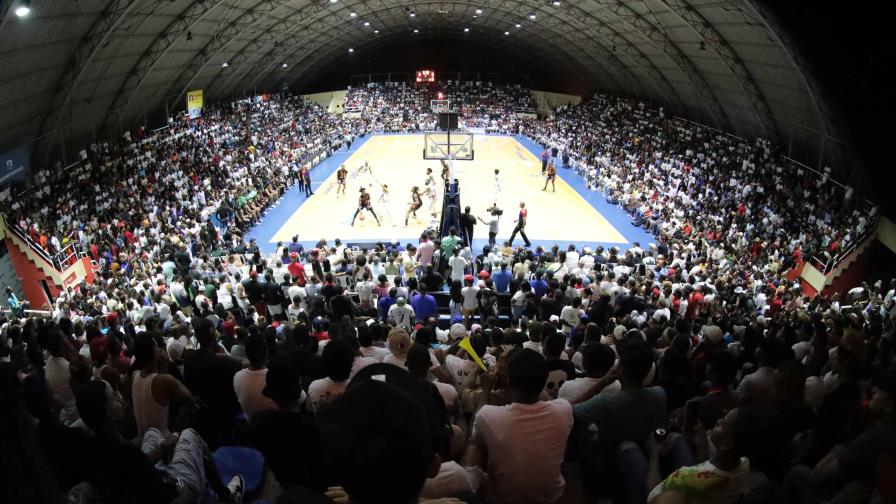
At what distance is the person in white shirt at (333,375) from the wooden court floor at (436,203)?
1656cm

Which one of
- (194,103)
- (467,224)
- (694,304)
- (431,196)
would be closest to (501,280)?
(694,304)

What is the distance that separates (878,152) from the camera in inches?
632

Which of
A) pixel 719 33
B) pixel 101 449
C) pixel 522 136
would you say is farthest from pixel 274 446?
pixel 522 136

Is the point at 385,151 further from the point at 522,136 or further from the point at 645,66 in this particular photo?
the point at 645,66

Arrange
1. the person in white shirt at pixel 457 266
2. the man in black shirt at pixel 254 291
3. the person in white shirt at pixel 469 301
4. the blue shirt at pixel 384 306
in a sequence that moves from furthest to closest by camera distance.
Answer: the person in white shirt at pixel 457 266 → the man in black shirt at pixel 254 291 → the person in white shirt at pixel 469 301 → the blue shirt at pixel 384 306

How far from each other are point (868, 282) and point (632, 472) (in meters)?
17.8

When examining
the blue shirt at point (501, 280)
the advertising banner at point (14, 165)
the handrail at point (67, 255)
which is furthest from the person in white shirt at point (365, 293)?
the advertising banner at point (14, 165)

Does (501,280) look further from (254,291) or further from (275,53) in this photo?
(275,53)

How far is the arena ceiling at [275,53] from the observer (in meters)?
17.3

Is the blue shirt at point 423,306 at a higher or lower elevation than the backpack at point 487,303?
Answer: higher

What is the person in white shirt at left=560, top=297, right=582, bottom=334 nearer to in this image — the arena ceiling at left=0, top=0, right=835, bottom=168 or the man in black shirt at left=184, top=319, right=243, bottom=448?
the man in black shirt at left=184, top=319, right=243, bottom=448

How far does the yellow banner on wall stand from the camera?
30344 mm

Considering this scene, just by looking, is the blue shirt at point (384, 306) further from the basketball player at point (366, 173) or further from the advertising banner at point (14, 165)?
the basketball player at point (366, 173)

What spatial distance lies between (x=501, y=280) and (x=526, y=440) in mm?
9199
